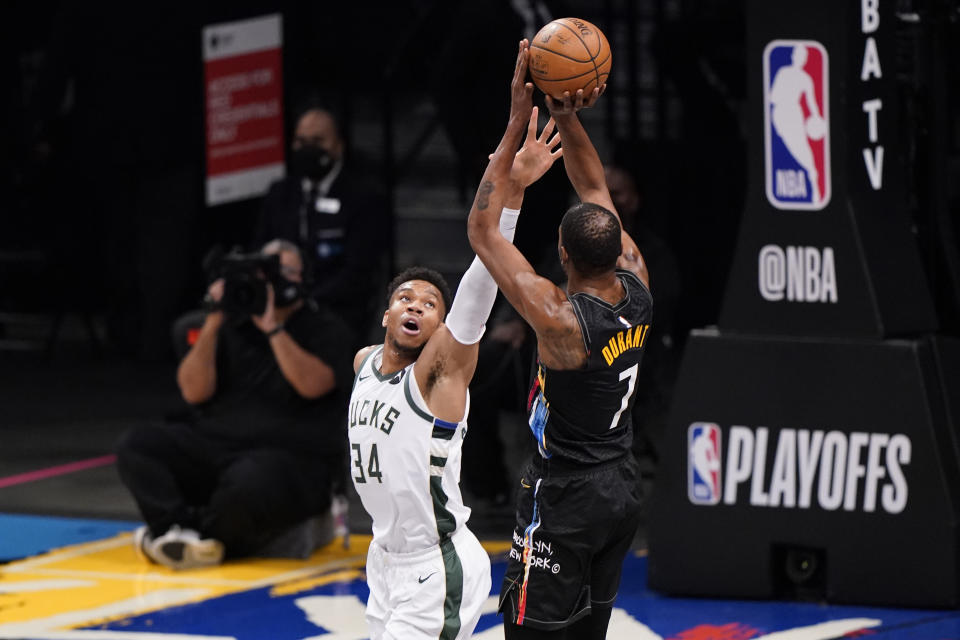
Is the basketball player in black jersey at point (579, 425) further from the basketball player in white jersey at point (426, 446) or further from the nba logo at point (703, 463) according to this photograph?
the nba logo at point (703, 463)

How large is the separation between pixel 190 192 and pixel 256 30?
2.12 metres

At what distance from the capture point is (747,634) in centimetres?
723

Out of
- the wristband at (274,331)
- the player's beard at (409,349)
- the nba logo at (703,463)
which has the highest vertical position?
the player's beard at (409,349)

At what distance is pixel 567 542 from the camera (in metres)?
5.65

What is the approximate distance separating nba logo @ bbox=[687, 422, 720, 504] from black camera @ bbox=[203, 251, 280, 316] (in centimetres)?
221

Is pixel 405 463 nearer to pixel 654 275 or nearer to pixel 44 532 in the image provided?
pixel 654 275

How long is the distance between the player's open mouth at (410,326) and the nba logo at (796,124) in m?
2.73

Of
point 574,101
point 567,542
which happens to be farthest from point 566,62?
point 567,542

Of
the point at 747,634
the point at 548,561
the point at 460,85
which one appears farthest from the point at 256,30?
A: the point at 548,561

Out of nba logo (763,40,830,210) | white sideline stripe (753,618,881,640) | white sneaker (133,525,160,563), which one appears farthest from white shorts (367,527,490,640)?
white sneaker (133,525,160,563)

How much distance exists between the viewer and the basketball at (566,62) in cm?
559

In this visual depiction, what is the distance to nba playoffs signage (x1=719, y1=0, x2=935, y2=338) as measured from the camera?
7543 mm

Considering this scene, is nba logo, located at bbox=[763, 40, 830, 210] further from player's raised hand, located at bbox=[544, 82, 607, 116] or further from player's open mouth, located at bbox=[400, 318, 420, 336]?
player's open mouth, located at bbox=[400, 318, 420, 336]

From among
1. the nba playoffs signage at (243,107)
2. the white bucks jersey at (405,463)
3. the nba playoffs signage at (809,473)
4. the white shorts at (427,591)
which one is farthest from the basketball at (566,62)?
the nba playoffs signage at (243,107)
